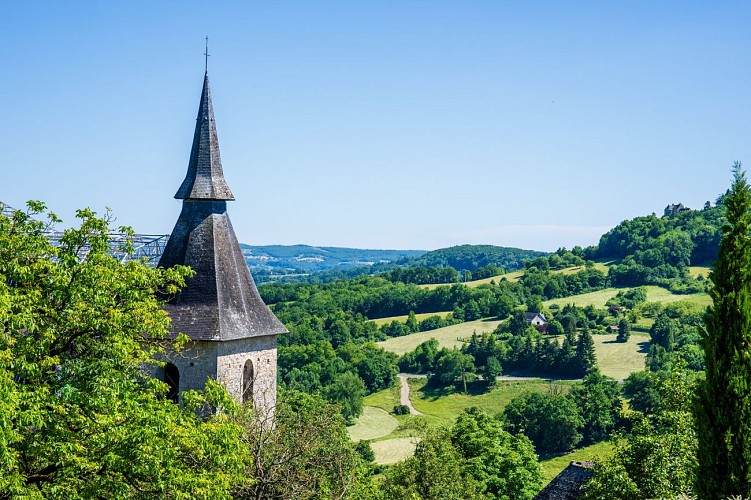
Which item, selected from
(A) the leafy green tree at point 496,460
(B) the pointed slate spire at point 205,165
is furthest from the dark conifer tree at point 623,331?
(B) the pointed slate spire at point 205,165

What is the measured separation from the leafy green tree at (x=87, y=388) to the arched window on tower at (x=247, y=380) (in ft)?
20.1

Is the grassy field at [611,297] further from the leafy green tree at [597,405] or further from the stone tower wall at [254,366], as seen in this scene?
the stone tower wall at [254,366]

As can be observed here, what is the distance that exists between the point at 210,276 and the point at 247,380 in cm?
346

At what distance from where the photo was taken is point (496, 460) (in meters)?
44.2

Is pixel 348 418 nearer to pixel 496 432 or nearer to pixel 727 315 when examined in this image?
pixel 496 432

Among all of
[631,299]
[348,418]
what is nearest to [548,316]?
[631,299]

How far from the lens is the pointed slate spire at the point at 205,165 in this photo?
75.2 ft

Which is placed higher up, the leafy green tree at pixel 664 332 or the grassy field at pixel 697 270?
the grassy field at pixel 697 270

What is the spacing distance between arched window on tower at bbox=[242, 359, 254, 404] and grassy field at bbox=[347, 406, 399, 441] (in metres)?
58.2

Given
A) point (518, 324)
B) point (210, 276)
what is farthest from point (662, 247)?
point (210, 276)

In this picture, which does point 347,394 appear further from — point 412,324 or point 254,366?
point 254,366

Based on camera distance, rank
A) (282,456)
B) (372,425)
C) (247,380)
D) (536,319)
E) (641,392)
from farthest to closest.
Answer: (536,319) → (372,425) → (641,392) → (247,380) → (282,456)

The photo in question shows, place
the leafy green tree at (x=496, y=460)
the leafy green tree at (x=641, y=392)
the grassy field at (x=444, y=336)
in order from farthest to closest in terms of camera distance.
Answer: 1. the grassy field at (x=444, y=336)
2. the leafy green tree at (x=641, y=392)
3. the leafy green tree at (x=496, y=460)

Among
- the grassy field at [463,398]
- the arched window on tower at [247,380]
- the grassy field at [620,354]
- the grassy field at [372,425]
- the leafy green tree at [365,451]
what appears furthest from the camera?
the grassy field at [620,354]
